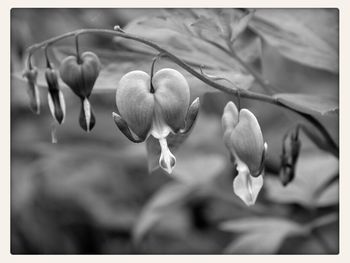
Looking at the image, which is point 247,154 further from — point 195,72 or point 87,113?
point 87,113

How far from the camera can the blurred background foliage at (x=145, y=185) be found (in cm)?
190

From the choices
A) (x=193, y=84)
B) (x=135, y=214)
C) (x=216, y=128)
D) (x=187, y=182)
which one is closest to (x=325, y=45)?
(x=193, y=84)

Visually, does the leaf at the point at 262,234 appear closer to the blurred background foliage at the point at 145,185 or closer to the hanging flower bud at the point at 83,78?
the blurred background foliage at the point at 145,185

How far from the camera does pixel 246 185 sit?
1083 mm

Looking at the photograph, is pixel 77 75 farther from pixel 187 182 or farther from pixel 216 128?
pixel 216 128

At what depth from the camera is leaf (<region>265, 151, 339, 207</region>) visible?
72.9 inches

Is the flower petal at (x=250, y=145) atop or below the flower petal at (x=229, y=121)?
below

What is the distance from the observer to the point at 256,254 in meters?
1.61

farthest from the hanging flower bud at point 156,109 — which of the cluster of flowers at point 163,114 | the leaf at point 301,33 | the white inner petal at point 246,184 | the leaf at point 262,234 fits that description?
the leaf at point 262,234

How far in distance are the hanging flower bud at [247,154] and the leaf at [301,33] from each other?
36cm

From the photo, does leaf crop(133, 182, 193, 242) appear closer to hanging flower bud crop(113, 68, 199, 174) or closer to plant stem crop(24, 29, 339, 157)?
plant stem crop(24, 29, 339, 157)

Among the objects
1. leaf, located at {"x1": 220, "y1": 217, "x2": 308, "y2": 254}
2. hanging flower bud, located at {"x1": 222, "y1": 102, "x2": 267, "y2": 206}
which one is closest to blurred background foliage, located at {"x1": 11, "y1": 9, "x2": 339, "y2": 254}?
leaf, located at {"x1": 220, "y1": 217, "x2": 308, "y2": 254}

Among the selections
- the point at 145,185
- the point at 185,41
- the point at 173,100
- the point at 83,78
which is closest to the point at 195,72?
the point at 173,100

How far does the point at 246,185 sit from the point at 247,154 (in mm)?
52
